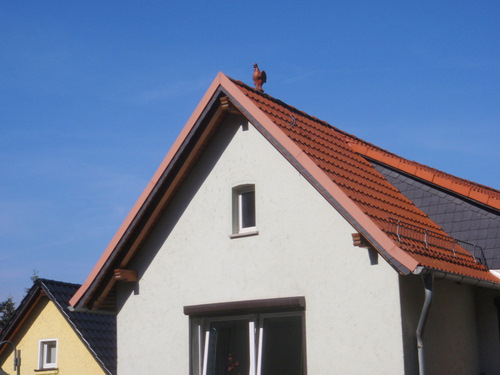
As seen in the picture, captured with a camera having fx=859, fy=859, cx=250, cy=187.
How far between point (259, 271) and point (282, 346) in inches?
44.6

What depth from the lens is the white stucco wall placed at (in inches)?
448

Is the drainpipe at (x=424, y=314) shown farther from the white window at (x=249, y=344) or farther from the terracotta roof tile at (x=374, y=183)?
the white window at (x=249, y=344)

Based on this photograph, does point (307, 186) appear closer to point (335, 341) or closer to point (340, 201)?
point (340, 201)

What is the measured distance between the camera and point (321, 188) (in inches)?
468

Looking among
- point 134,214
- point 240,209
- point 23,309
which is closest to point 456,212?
point 240,209

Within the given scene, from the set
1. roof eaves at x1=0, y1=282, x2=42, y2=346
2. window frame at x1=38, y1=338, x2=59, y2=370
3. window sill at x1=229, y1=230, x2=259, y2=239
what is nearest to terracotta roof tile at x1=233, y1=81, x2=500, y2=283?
window sill at x1=229, y1=230, x2=259, y2=239

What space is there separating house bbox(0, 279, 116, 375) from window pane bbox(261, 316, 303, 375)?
30.6ft

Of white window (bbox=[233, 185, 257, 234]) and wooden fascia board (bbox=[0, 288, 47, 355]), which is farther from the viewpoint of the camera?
wooden fascia board (bbox=[0, 288, 47, 355])

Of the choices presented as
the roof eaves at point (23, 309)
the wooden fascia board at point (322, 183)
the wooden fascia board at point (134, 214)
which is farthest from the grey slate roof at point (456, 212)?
the roof eaves at point (23, 309)

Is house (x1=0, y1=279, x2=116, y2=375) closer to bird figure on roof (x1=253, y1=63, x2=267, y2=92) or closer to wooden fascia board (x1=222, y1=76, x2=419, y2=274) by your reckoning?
bird figure on roof (x1=253, y1=63, x2=267, y2=92)

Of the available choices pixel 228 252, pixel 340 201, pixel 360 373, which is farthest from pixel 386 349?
pixel 228 252

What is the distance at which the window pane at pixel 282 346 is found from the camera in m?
12.2

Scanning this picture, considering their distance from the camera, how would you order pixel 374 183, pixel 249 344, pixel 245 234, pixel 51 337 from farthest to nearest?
pixel 51 337
pixel 374 183
pixel 245 234
pixel 249 344

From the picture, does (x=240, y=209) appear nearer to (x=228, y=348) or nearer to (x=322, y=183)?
(x=322, y=183)
